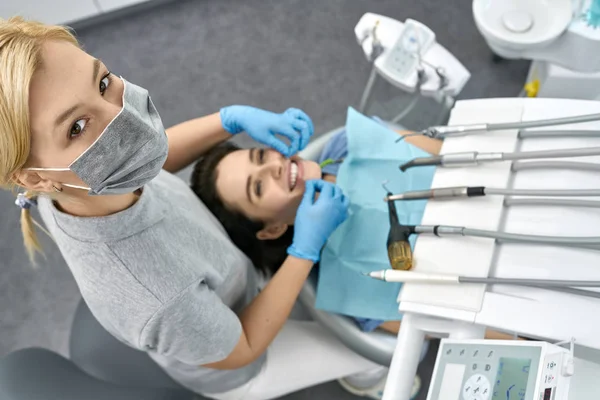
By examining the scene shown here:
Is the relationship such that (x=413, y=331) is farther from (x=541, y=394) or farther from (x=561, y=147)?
(x=561, y=147)

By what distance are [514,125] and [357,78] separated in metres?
1.43

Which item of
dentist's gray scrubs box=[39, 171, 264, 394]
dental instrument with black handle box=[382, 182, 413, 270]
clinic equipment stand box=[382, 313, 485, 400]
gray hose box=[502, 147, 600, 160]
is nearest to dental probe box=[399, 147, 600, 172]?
gray hose box=[502, 147, 600, 160]

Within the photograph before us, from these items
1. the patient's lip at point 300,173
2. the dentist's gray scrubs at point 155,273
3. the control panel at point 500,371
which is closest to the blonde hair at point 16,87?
the dentist's gray scrubs at point 155,273

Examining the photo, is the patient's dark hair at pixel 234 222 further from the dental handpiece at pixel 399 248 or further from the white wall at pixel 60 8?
the white wall at pixel 60 8

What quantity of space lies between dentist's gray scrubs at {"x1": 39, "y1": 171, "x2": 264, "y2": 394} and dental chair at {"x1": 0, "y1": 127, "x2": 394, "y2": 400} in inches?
4.5

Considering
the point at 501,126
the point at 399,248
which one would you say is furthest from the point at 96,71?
the point at 501,126

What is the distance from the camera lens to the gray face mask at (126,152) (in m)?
0.79

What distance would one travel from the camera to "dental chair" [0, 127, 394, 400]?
97 cm

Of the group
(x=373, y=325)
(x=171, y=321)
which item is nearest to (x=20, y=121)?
(x=171, y=321)

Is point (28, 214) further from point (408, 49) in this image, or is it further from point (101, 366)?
point (408, 49)

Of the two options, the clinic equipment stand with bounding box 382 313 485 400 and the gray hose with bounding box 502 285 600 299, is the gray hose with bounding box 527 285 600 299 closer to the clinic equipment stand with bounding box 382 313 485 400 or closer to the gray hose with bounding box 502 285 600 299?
the gray hose with bounding box 502 285 600 299

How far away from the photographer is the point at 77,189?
0.85m

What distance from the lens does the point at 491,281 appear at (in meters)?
0.82

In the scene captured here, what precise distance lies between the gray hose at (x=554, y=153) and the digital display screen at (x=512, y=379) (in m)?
0.34
